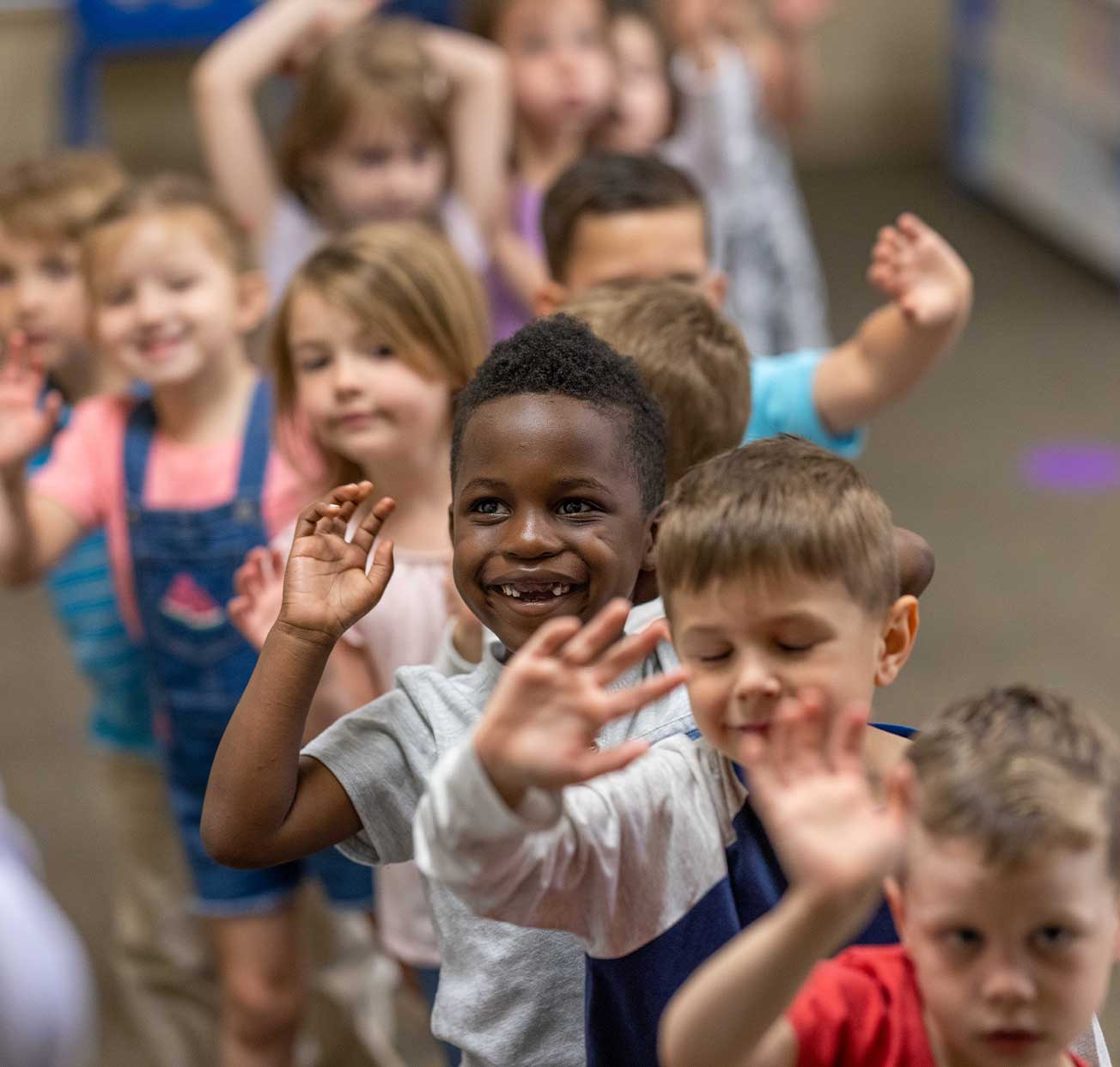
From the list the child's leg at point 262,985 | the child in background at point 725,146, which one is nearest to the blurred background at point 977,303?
the child's leg at point 262,985

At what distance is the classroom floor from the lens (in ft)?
11.8

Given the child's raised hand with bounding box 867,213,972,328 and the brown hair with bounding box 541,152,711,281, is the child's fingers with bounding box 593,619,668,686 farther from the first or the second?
the brown hair with bounding box 541,152,711,281

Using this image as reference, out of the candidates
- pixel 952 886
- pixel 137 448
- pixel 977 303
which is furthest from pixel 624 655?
pixel 977 303

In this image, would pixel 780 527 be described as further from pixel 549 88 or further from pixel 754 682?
pixel 549 88

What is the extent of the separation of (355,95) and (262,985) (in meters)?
1.50

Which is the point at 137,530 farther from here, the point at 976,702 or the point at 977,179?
the point at 977,179

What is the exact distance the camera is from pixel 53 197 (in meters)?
2.81

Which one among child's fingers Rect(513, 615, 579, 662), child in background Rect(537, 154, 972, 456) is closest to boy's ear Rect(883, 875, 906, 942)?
child's fingers Rect(513, 615, 579, 662)

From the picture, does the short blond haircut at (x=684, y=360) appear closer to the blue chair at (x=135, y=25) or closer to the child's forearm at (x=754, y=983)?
the child's forearm at (x=754, y=983)

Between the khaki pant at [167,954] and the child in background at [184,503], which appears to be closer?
the child in background at [184,503]

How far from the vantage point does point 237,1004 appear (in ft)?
7.82

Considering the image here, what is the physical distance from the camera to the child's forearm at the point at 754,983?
1.00 meters

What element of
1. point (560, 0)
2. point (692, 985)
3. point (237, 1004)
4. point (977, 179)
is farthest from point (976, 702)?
point (977, 179)

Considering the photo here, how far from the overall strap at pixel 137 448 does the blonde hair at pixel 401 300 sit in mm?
249
